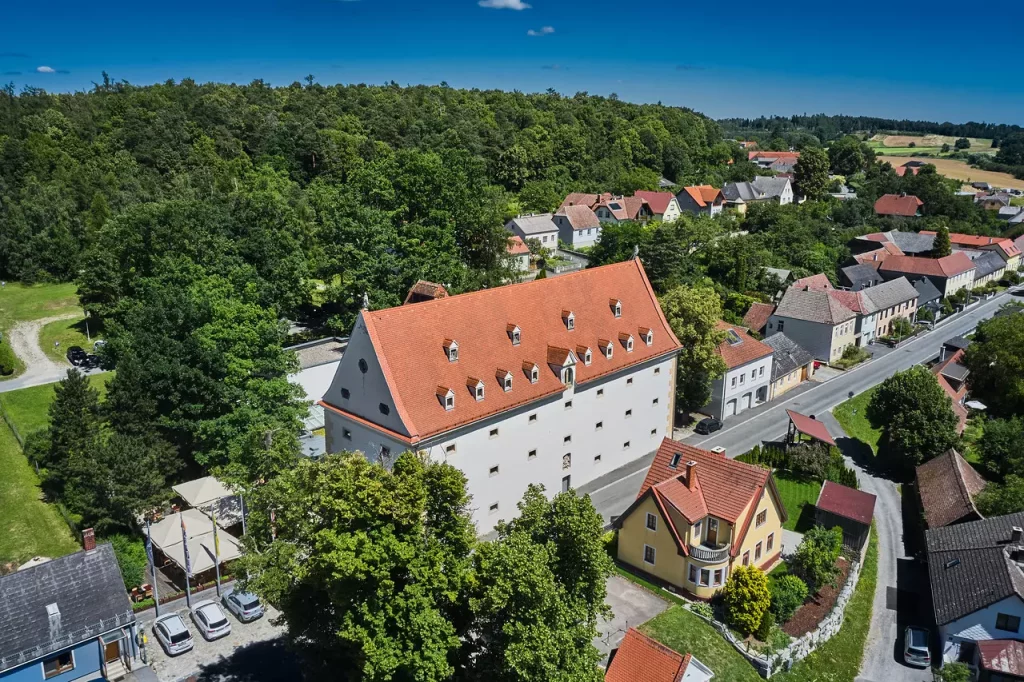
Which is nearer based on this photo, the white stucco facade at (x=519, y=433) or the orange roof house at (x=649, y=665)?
the orange roof house at (x=649, y=665)

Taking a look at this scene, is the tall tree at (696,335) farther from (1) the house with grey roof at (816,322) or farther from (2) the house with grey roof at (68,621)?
(2) the house with grey roof at (68,621)

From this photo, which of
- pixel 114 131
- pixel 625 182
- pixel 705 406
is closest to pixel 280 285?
pixel 705 406

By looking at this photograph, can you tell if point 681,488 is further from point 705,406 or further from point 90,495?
point 90,495

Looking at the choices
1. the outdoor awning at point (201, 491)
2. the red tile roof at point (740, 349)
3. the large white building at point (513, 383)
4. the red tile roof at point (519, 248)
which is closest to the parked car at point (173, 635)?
the outdoor awning at point (201, 491)

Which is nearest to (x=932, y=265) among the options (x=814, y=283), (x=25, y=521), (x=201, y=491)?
(x=814, y=283)

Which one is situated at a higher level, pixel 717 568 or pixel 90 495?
pixel 90 495

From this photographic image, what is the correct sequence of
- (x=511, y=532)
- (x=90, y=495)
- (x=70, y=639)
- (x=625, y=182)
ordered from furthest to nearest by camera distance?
(x=625, y=182) < (x=90, y=495) < (x=70, y=639) < (x=511, y=532)
